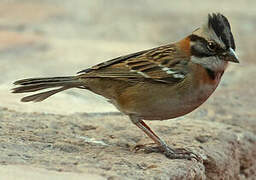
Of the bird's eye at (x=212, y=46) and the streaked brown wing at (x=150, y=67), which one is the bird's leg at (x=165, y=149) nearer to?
the streaked brown wing at (x=150, y=67)

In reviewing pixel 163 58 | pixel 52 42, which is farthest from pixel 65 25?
pixel 163 58

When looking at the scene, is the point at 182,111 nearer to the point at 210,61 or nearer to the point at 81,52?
the point at 210,61

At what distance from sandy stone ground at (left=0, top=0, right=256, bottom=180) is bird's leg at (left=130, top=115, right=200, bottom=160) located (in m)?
0.08

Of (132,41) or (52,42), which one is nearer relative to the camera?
(52,42)

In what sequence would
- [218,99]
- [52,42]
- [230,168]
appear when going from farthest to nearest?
→ [52,42], [218,99], [230,168]

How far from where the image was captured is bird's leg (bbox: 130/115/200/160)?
4355mm

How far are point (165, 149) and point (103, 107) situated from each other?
1.34 m

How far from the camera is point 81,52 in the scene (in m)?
7.10

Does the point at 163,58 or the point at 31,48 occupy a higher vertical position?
the point at 163,58

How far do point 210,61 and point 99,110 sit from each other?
125 cm

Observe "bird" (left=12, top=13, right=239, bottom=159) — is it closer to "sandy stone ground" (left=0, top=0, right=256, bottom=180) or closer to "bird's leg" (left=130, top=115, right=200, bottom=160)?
"bird's leg" (left=130, top=115, right=200, bottom=160)

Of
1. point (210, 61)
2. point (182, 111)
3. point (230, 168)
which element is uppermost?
point (210, 61)

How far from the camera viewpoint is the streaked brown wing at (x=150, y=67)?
15.4 feet

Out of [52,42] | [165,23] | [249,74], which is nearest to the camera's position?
[249,74]
